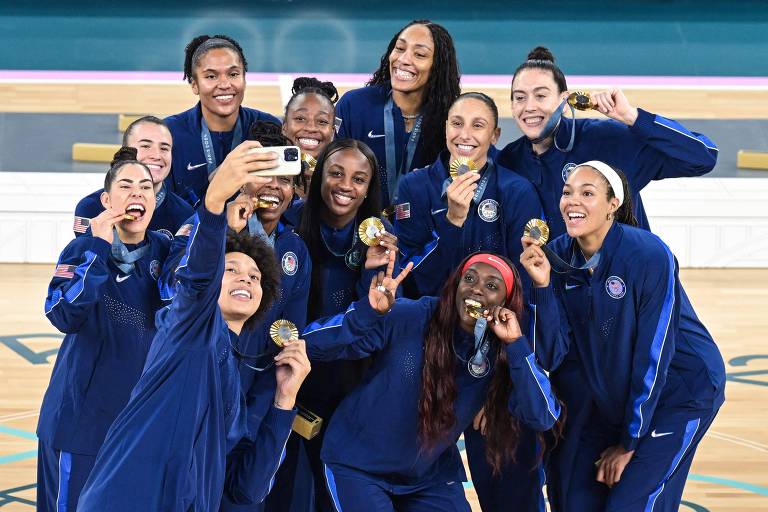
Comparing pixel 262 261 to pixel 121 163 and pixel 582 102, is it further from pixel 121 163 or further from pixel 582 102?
pixel 582 102

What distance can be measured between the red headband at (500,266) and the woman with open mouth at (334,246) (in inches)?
18.5

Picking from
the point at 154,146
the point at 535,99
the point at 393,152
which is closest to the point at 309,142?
the point at 393,152

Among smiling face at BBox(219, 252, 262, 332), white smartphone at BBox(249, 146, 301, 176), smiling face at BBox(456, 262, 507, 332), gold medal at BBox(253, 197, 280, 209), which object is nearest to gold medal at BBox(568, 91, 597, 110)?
smiling face at BBox(456, 262, 507, 332)

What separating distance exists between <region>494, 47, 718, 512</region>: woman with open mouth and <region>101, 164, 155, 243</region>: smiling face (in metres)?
1.43

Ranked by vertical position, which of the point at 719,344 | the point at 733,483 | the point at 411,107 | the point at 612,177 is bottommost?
the point at 733,483

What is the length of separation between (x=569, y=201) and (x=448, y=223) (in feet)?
1.82

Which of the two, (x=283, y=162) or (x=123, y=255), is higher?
(x=283, y=162)

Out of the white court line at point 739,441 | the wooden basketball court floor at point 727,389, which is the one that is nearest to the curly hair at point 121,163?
the wooden basketball court floor at point 727,389

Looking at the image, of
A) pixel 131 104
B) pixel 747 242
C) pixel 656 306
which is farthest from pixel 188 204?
pixel 131 104

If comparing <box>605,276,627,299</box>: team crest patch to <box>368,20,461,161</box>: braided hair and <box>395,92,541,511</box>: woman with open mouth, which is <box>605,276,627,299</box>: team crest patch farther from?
<box>368,20,461,161</box>: braided hair

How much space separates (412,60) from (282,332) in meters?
1.54

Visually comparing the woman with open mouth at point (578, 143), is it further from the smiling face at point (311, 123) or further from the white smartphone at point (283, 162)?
the white smartphone at point (283, 162)

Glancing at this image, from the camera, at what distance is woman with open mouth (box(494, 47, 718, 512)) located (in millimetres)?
4953

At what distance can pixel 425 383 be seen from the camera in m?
4.53
